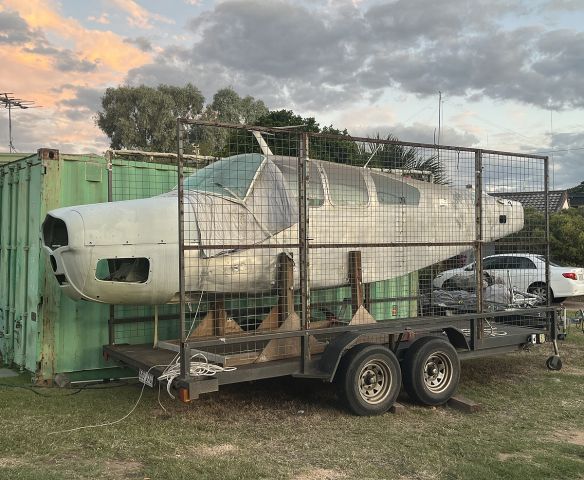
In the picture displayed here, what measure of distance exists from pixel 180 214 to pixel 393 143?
2776 millimetres

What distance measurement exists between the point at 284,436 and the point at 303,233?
203 cm

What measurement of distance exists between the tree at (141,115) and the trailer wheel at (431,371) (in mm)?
36912

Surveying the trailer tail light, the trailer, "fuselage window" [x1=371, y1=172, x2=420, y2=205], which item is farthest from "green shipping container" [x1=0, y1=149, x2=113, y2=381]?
"fuselage window" [x1=371, y1=172, x2=420, y2=205]

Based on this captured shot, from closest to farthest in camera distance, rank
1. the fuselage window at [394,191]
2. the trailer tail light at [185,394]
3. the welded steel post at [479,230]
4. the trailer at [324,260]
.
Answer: the trailer tail light at [185,394], the trailer at [324,260], the fuselage window at [394,191], the welded steel post at [479,230]

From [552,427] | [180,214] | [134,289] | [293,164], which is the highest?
[293,164]

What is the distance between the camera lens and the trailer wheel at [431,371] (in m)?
6.64

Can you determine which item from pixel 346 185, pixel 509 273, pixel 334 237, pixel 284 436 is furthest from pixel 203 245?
pixel 509 273

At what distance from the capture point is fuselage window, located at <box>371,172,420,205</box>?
24.2 feet

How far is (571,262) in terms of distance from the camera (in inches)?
805

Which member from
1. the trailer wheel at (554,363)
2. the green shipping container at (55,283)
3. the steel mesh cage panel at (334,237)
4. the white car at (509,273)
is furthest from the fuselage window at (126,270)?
the trailer wheel at (554,363)

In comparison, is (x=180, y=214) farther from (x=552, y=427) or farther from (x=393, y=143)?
(x=552, y=427)

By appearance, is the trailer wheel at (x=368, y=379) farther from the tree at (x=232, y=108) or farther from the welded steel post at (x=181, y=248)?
the tree at (x=232, y=108)

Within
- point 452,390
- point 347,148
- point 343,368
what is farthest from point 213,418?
point 347,148

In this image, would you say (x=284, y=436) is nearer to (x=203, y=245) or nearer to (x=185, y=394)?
(x=185, y=394)
